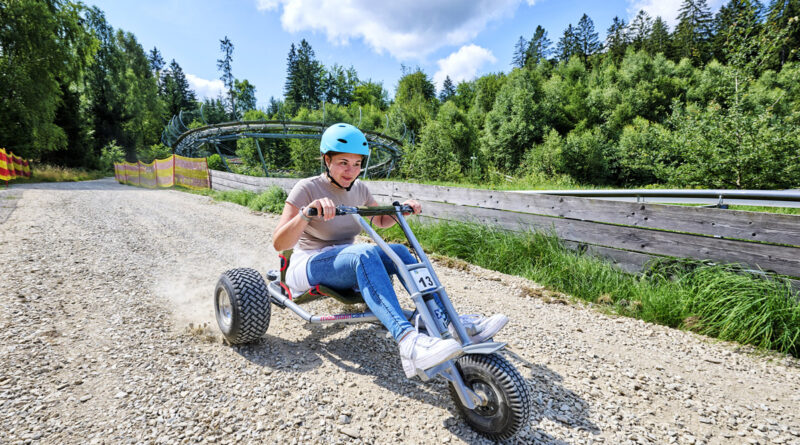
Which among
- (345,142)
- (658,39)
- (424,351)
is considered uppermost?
(658,39)

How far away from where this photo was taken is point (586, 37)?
5625 centimetres

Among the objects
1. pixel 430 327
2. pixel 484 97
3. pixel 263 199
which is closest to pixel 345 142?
pixel 430 327

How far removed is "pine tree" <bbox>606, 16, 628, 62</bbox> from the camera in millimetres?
47062

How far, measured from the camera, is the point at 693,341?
2959 millimetres

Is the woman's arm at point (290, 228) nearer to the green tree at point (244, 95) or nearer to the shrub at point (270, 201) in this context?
the shrub at point (270, 201)

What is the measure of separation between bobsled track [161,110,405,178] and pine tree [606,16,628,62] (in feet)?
138

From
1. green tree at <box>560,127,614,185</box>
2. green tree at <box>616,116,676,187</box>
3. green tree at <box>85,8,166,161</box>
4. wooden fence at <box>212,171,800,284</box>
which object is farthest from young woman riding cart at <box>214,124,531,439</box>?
green tree at <box>85,8,166,161</box>

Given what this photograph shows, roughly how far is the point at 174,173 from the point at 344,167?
1805 cm

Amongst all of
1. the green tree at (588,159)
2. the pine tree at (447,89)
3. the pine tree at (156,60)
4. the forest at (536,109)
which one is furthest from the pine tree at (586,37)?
the pine tree at (156,60)

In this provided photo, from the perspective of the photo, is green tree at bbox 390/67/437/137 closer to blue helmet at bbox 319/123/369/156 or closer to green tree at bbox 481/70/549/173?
green tree at bbox 481/70/549/173

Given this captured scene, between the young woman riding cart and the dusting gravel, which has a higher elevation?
the young woman riding cart

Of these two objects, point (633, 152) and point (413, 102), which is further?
point (413, 102)

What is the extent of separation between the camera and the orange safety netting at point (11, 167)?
15.4 metres

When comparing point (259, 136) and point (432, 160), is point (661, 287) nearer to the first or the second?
point (432, 160)
